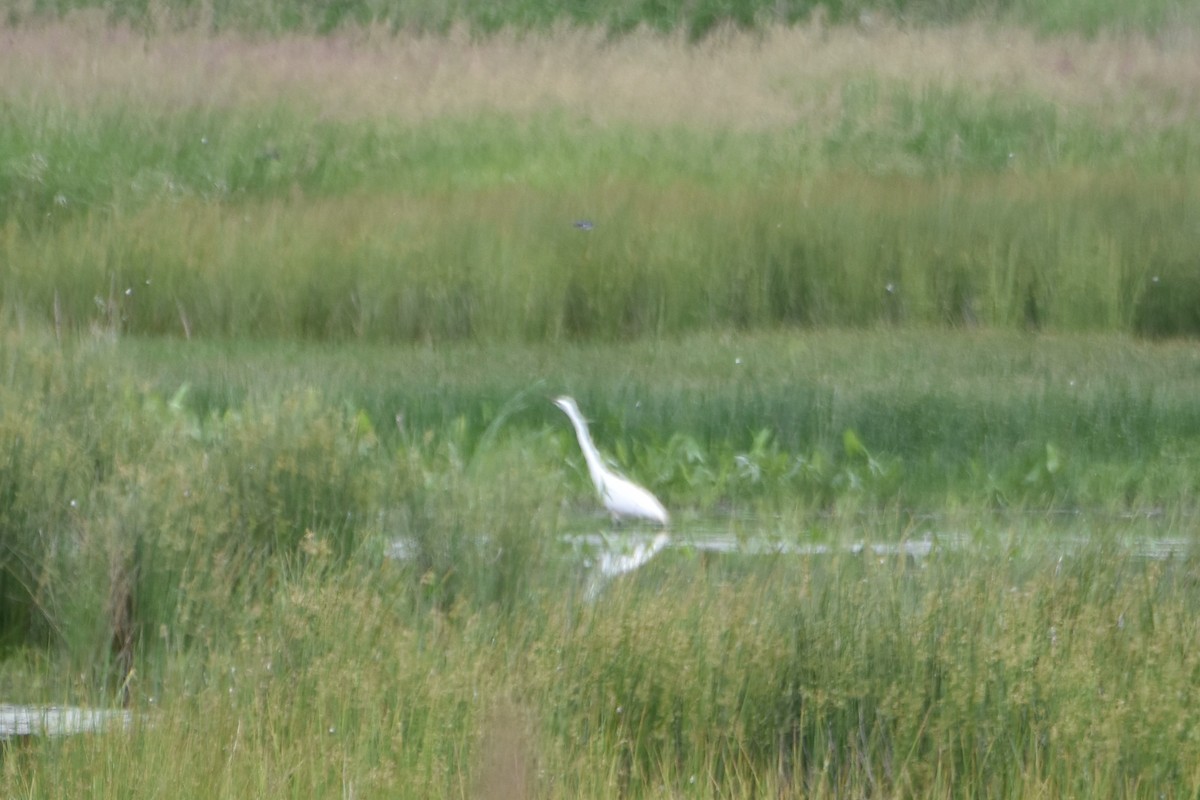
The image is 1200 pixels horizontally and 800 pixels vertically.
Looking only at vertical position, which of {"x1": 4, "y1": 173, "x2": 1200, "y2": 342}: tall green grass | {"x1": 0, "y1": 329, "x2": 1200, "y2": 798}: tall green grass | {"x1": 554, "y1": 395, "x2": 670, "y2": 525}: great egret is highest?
{"x1": 0, "y1": 329, "x2": 1200, "y2": 798}: tall green grass

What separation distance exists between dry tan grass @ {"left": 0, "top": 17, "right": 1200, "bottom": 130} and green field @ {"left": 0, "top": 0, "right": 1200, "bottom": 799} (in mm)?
96

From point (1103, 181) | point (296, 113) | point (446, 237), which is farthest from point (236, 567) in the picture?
point (296, 113)

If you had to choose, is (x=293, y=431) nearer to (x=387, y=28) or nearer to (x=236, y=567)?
(x=236, y=567)

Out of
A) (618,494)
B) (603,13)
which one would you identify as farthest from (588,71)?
(618,494)

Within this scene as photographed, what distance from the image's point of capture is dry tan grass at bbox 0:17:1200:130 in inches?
762

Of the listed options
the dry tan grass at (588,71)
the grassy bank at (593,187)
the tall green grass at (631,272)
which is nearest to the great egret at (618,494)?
the grassy bank at (593,187)

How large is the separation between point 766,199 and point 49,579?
34.0 ft

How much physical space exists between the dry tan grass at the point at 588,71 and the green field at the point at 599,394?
0.10 m

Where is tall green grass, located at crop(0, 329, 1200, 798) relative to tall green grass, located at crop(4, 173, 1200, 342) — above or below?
above

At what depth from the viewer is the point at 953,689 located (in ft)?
18.1

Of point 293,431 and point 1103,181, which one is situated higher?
point 293,431

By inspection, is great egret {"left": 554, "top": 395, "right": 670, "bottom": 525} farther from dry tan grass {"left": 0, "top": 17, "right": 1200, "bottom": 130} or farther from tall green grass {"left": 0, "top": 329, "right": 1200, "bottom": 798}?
dry tan grass {"left": 0, "top": 17, "right": 1200, "bottom": 130}

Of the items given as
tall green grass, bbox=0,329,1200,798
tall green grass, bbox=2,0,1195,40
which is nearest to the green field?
tall green grass, bbox=0,329,1200,798

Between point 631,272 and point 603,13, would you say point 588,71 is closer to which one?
point 603,13
